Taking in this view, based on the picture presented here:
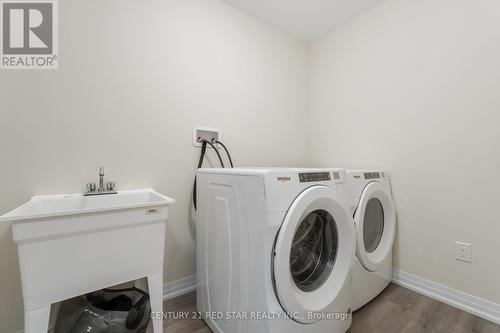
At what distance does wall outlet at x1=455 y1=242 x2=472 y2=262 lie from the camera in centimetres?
136

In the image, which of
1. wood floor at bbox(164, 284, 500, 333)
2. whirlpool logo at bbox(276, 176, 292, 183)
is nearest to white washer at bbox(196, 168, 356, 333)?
whirlpool logo at bbox(276, 176, 292, 183)

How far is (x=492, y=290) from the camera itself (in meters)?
1.28

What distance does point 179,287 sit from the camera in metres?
1.53

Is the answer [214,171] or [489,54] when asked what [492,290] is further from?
[214,171]

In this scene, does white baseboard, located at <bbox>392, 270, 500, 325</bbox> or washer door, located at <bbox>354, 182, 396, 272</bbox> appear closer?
white baseboard, located at <bbox>392, 270, 500, 325</bbox>

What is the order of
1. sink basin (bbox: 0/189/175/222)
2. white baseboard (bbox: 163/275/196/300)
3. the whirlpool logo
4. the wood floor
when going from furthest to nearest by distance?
white baseboard (bbox: 163/275/196/300), the wood floor, sink basin (bbox: 0/189/175/222), the whirlpool logo

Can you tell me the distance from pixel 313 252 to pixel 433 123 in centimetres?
124

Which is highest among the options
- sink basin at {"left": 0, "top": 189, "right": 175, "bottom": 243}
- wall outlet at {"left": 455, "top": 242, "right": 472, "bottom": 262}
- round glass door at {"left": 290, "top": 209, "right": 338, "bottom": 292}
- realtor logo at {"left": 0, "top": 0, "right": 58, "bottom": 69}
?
realtor logo at {"left": 0, "top": 0, "right": 58, "bottom": 69}

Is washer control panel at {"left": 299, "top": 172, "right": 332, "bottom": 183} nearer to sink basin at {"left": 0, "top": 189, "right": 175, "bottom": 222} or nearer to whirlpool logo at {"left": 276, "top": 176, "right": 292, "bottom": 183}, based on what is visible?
whirlpool logo at {"left": 276, "top": 176, "right": 292, "bottom": 183}

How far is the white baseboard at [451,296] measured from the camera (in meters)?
1.27

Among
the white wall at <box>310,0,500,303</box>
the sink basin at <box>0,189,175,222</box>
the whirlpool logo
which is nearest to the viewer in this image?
the whirlpool logo

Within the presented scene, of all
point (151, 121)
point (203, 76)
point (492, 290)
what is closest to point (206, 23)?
point (203, 76)

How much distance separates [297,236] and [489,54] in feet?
5.13

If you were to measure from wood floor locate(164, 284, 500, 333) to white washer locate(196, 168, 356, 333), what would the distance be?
6.8 inches
